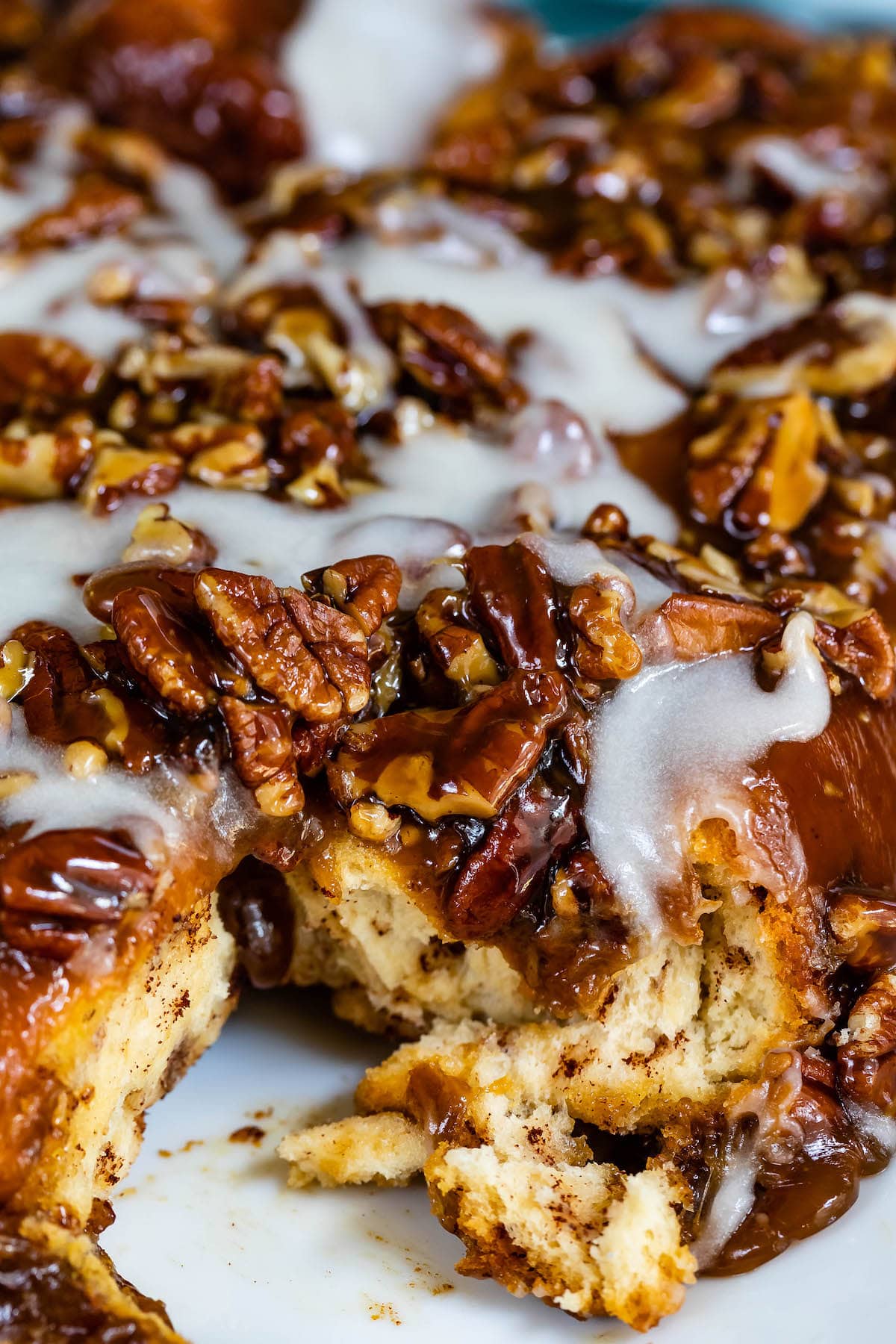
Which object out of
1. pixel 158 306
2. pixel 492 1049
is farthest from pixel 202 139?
pixel 492 1049

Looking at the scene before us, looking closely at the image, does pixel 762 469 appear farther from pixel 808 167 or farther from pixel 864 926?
pixel 808 167

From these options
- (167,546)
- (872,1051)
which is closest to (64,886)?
(167,546)

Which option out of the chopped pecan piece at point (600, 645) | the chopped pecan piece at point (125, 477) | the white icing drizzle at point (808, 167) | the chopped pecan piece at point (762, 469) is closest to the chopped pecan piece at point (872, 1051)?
the chopped pecan piece at point (600, 645)

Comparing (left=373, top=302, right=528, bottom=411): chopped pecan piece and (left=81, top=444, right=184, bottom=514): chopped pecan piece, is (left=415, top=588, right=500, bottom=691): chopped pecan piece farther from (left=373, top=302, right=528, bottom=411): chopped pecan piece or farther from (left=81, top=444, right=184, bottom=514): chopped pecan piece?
(left=373, top=302, right=528, bottom=411): chopped pecan piece

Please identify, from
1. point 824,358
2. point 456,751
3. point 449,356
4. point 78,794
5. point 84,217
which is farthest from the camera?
point 84,217

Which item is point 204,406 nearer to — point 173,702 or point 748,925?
point 173,702

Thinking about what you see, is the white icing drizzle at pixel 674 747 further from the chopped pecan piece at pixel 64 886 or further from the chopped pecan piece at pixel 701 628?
the chopped pecan piece at pixel 64 886

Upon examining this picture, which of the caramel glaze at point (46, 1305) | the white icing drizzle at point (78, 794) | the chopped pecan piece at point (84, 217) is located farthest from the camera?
the chopped pecan piece at point (84, 217)
